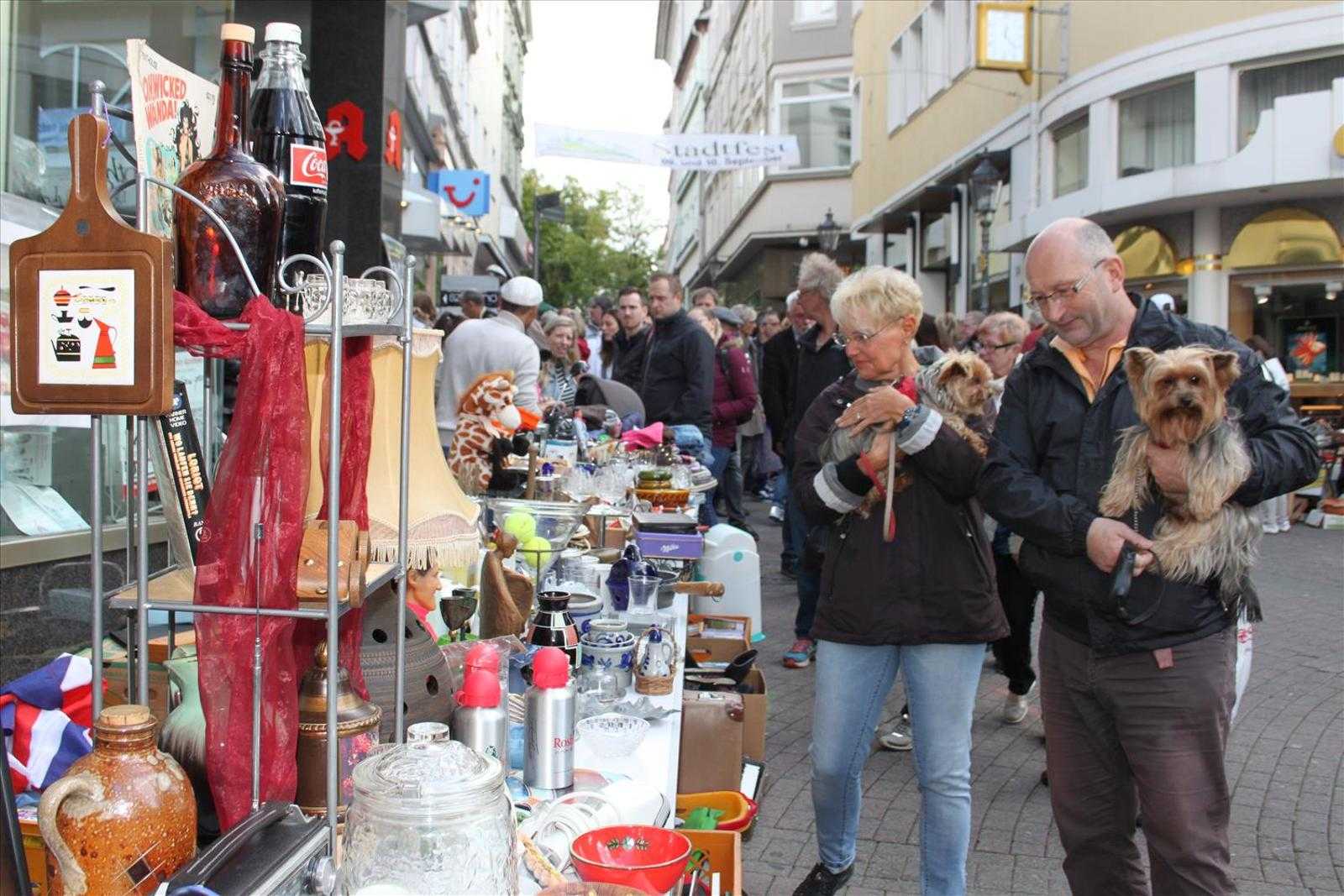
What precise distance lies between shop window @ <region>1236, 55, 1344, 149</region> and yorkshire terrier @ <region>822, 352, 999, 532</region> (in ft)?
44.9

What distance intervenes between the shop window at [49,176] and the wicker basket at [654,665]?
2490mm

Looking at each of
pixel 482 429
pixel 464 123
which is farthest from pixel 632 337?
pixel 464 123

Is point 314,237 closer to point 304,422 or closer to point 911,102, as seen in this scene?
point 304,422

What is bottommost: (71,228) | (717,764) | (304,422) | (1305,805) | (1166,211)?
(1305,805)

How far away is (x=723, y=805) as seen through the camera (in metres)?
3.53

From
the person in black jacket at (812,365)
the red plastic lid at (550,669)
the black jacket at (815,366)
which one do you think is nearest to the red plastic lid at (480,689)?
the red plastic lid at (550,669)

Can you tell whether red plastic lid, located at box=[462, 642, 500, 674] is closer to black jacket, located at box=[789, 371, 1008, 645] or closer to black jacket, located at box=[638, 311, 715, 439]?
black jacket, located at box=[789, 371, 1008, 645]

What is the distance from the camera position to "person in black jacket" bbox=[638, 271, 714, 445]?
8.27 m

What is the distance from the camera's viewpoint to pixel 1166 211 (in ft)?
53.2

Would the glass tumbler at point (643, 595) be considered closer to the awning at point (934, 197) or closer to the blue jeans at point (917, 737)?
the blue jeans at point (917, 737)

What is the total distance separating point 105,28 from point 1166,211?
14212 millimetres

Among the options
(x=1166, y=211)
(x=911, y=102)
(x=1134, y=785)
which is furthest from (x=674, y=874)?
(x=911, y=102)

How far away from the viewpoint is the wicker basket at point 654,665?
3223mm

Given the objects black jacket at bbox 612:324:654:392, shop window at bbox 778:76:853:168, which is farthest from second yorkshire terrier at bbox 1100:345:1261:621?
shop window at bbox 778:76:853:168
